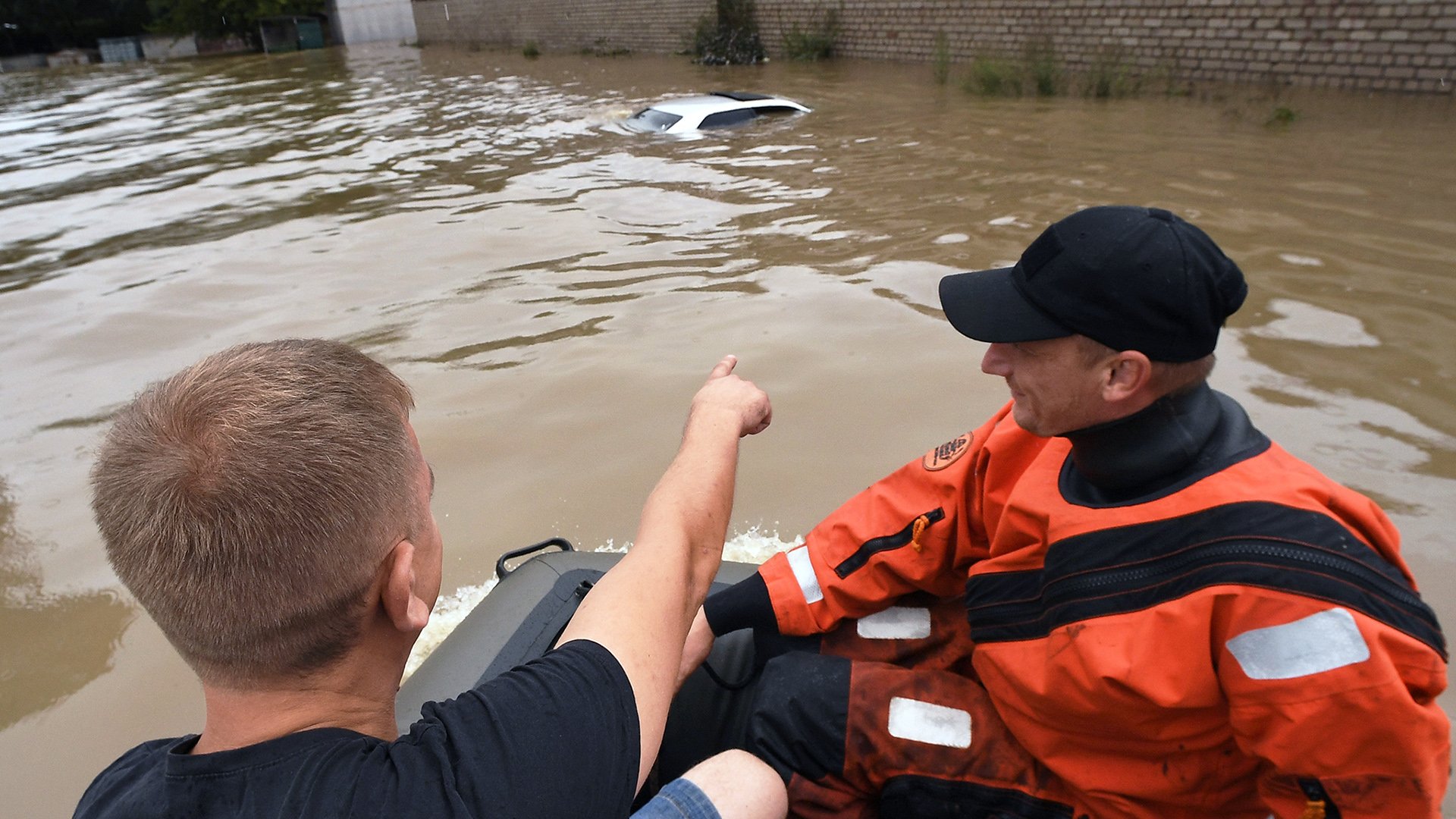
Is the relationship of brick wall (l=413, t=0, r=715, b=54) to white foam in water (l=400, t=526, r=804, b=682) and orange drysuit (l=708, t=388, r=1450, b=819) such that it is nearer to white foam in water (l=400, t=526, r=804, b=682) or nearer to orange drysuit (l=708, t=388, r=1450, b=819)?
white foam in water (l=400, t=526, r=804, b=682)

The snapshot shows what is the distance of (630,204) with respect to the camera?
7863 mm

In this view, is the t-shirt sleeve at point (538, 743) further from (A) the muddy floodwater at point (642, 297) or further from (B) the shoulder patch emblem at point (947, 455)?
(A) the muddy floodwater at point (642, 297)

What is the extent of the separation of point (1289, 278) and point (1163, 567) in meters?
4.53

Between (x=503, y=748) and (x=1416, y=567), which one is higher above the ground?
(x=503, y=748)

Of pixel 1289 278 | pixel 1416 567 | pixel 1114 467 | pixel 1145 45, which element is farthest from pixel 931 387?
pixel 1145 45

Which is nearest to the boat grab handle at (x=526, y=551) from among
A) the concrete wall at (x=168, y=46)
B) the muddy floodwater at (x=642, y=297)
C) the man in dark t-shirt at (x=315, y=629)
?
the muddy floodwater at (x=642, y=297)

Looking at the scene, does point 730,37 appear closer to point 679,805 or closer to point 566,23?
point 566,23

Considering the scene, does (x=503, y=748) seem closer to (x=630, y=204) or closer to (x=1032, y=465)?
(x=1032, y=465)

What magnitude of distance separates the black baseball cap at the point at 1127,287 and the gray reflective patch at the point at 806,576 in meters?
0.70

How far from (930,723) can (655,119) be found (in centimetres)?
996

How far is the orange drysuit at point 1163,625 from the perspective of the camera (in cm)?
126

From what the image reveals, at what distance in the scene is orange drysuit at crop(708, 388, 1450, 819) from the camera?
4.13 feet

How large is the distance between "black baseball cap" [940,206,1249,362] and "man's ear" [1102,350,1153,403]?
0.05 ft

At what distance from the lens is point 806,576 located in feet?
6.81
